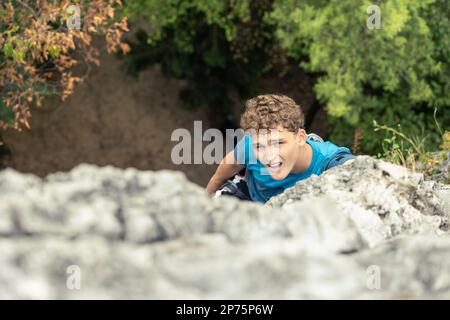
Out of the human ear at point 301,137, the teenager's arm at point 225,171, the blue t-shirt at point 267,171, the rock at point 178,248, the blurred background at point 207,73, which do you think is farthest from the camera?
the blurred background at point 207,73

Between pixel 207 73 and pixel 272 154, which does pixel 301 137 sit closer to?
pixel 272 154

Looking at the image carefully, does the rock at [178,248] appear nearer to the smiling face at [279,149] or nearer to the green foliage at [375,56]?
the smiling face at [279,149]

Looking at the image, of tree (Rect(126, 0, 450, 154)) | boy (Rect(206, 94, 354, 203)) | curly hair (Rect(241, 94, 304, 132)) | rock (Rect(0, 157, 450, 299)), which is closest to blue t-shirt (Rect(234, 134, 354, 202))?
boy (Rect(206, 94, 354, 203))

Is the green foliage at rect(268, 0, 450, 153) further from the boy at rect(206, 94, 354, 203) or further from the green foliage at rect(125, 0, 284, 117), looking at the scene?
the boy at rect(206, 94, 354, 203)

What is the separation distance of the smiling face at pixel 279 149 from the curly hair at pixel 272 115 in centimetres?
4

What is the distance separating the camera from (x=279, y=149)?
4586mm

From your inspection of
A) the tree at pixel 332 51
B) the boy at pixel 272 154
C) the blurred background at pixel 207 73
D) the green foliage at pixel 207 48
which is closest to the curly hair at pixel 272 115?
the boy at pixel 272 154

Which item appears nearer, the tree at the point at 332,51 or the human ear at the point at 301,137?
the human ear at the point at 301,137

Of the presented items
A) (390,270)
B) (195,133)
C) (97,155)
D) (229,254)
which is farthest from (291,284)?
(97,155)

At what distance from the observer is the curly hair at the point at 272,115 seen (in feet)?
15.1

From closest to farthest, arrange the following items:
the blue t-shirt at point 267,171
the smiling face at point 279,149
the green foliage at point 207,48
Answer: the smiling face at point 279,149 → the blue t-shirt at point 267,171 → the green foliage at point 207,48

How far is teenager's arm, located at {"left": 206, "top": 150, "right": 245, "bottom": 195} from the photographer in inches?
208

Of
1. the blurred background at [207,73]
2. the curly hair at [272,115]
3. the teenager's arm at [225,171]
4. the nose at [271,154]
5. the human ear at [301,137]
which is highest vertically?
the blurred background at [207,73]

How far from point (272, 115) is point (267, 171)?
50 cm
